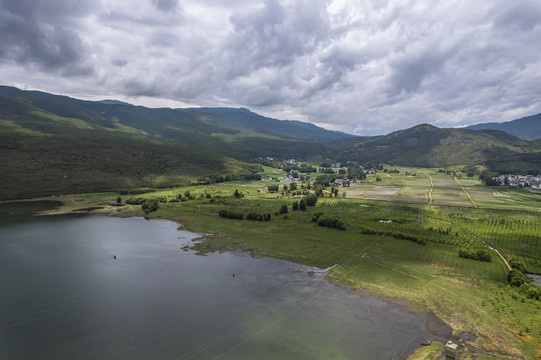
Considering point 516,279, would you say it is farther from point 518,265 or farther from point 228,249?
point 228,249

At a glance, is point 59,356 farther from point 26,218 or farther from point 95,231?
point 26,218

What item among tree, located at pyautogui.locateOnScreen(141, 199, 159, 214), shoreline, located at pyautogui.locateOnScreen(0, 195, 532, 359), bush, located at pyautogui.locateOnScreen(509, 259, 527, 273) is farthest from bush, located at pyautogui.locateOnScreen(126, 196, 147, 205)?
bush, located at pyautogui.locateOnScreen(509, 259, 527, 273)

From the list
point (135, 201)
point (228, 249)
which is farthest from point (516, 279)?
point (135, 201)

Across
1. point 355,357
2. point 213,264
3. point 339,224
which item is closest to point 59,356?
point 213,264

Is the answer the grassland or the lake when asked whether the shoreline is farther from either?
the lake

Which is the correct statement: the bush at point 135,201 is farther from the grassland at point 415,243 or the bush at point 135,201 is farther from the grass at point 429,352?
the grass at point 429,352

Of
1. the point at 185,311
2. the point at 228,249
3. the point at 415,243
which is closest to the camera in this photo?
the point at 185,311
